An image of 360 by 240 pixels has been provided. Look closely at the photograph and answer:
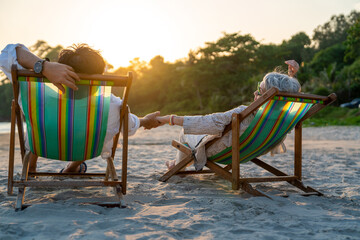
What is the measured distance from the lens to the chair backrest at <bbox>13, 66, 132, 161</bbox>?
2189 millimetres

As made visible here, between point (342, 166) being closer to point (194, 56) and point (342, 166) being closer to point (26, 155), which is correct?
point (26, 155)

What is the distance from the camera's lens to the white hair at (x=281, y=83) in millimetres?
2682

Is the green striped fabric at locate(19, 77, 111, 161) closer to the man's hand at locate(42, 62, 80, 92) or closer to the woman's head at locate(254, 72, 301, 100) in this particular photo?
the man's hand at locate(42, 62, 80, 92)

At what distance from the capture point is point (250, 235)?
1831 millimetres

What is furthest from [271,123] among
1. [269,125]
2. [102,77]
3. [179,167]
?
[102,77]

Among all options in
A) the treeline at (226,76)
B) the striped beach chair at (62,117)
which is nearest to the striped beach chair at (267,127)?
the striped beach chair at (62,117)

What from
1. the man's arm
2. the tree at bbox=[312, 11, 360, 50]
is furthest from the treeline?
the man's arm

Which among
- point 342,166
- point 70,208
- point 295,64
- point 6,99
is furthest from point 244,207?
point 6,99

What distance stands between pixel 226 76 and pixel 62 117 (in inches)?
1212

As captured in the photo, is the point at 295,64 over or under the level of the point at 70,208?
over

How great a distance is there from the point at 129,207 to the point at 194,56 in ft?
108

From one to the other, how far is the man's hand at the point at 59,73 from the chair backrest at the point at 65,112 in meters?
0.06

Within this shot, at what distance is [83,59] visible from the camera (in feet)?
7.42

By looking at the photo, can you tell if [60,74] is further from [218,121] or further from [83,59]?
[218,121]
